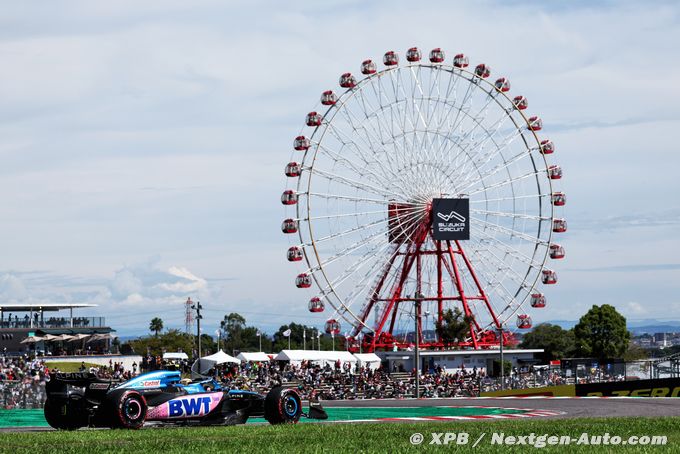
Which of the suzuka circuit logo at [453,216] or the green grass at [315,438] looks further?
the suzuka circuit logo at [453,216]

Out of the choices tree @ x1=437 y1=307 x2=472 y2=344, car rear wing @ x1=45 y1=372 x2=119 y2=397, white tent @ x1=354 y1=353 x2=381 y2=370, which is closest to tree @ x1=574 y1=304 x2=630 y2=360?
tree @ x1=437 y1=307 x2=472 y2=344

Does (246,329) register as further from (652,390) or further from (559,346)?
(652,390)

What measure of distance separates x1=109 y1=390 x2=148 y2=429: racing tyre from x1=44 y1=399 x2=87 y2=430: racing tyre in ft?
4.02

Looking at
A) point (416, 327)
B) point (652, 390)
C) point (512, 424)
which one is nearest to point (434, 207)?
point (416, 327)

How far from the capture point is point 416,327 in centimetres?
5653

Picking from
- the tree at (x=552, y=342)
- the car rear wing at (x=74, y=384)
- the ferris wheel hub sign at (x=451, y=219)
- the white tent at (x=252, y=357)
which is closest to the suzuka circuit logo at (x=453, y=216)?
the ferris wheel hub sign at (x=451, y=219)

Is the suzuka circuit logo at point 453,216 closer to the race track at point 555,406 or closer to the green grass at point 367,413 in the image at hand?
the race track at point 555,406

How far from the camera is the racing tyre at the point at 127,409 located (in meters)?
24.0

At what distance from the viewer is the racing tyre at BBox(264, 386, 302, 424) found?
2670cm

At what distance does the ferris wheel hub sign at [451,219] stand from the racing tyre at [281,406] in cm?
4411

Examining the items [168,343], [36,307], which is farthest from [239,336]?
[36,307]

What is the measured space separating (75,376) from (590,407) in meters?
19.4

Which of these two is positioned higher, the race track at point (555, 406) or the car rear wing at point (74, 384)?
the car rear wing at point (74, 384)

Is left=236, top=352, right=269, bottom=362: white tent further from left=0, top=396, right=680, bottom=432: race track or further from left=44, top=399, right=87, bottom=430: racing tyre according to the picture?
left=44, top=399, right=87, bottom=430: racing tyre
